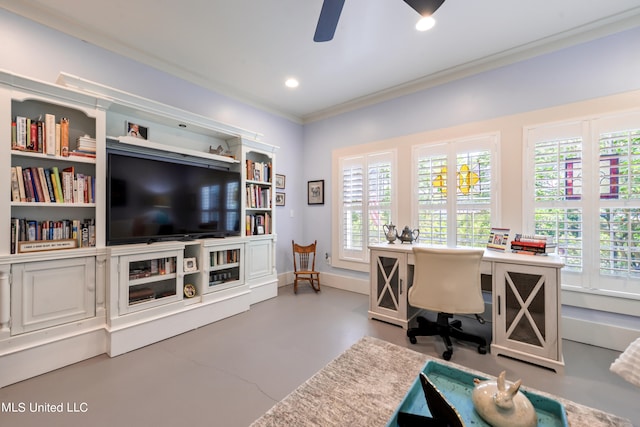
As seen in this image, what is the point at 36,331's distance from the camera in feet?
6.38

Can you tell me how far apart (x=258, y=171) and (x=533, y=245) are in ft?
10.4

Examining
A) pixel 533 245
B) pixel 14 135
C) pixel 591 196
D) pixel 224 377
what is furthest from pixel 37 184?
pixel 591 196

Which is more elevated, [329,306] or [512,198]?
[512,198]

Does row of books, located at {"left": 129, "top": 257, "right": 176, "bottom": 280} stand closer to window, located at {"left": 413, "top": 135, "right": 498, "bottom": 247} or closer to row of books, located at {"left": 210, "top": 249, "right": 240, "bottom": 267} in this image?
row of books, located at {"left": 210, "top": 249, "right": 240, "bottom": 267}

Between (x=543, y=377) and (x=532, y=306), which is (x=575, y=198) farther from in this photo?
(x=543, y=377)

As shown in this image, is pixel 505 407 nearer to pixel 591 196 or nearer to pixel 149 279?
pixel 591 196

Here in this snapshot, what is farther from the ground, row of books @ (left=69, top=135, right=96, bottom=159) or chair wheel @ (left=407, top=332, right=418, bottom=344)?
row of books @ (left=69, top=135, right=96, bottom=159)

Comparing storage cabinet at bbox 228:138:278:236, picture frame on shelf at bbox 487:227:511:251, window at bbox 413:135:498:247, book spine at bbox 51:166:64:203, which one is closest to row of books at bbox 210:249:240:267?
storage cabinet at bbox 228:138:278:236

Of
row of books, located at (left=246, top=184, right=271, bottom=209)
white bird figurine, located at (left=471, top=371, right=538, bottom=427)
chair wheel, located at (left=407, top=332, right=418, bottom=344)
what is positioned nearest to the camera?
white bird figurine, located at (left=471, top=371, right=538, bottom=427)

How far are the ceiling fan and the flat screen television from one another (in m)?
→ 1.92

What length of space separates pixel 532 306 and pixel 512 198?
3.71 ft

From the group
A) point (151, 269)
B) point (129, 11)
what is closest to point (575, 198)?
point (151, 269)

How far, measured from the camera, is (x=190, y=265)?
9.18ft

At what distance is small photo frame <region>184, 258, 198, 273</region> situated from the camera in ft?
9.05
